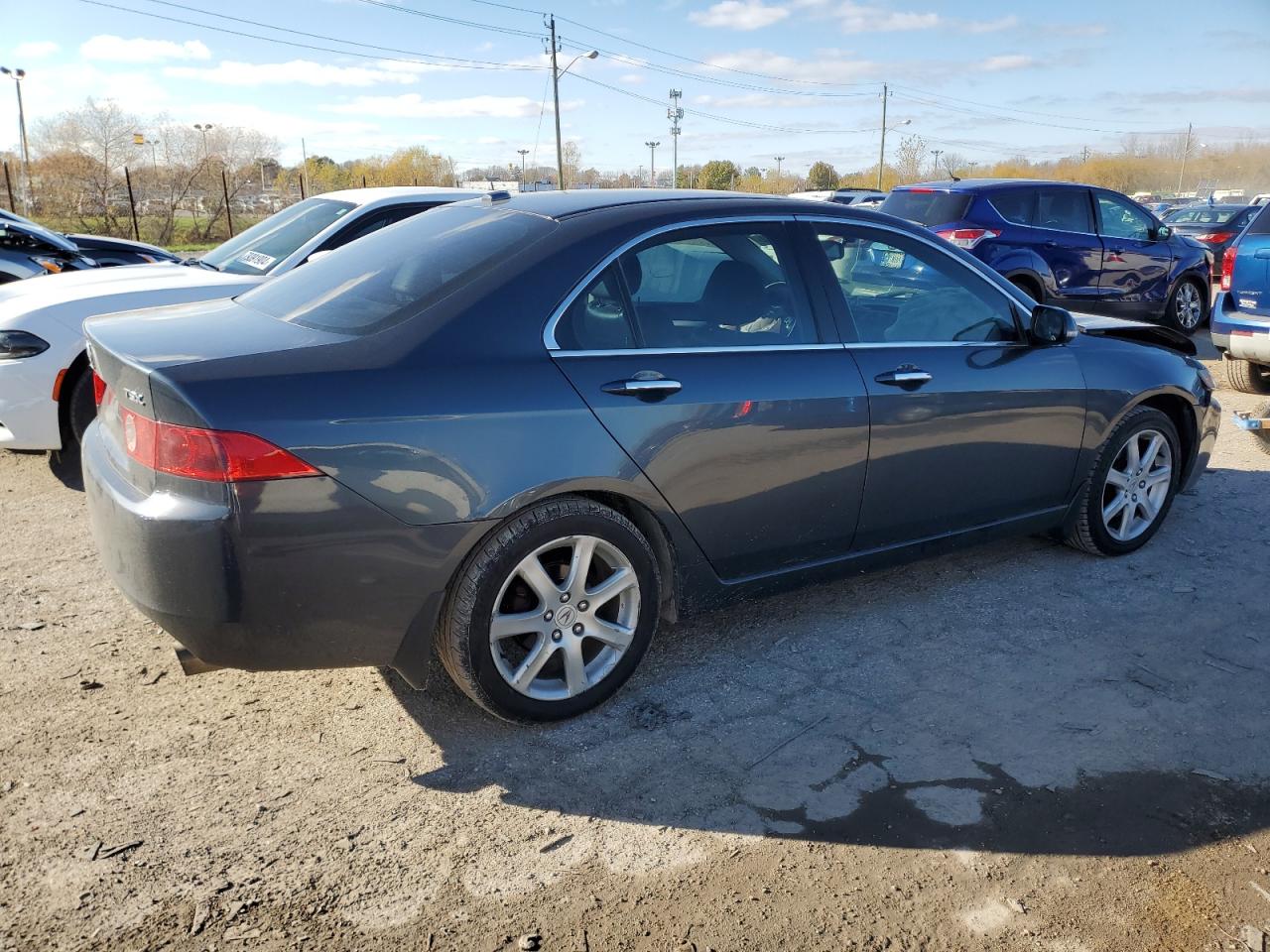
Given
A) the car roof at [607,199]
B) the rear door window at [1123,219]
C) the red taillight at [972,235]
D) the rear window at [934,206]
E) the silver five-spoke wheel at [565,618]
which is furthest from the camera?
the rear door window at [1123,219]

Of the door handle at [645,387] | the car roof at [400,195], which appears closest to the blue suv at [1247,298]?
the car roof at [400,195]

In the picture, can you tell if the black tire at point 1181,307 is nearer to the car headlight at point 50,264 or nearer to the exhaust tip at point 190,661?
the exhaust tip at point 190,661

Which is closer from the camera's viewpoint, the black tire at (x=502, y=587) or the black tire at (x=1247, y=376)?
the black tire at (x=502, y=587)

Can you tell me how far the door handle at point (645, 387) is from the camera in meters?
3.19

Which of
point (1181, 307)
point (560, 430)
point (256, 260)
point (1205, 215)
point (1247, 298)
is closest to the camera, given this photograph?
point (560, 430)

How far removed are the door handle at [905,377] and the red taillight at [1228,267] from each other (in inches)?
217

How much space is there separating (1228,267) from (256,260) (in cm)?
736

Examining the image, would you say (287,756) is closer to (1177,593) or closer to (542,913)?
(542,913)

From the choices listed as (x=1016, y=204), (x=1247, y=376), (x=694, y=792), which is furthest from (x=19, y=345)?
(x=1016, y=204)

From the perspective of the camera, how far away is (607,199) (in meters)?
3.68

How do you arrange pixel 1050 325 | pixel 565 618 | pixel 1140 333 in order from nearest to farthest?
1. pixel 565 618
2. pixel 1050 325
3. pixel 1140 333

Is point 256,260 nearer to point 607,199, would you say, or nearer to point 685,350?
point 607,199

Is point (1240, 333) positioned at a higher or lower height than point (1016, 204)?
lower

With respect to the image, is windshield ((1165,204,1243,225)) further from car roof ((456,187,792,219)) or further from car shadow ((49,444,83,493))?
car shadow ((49,444,83,493))
